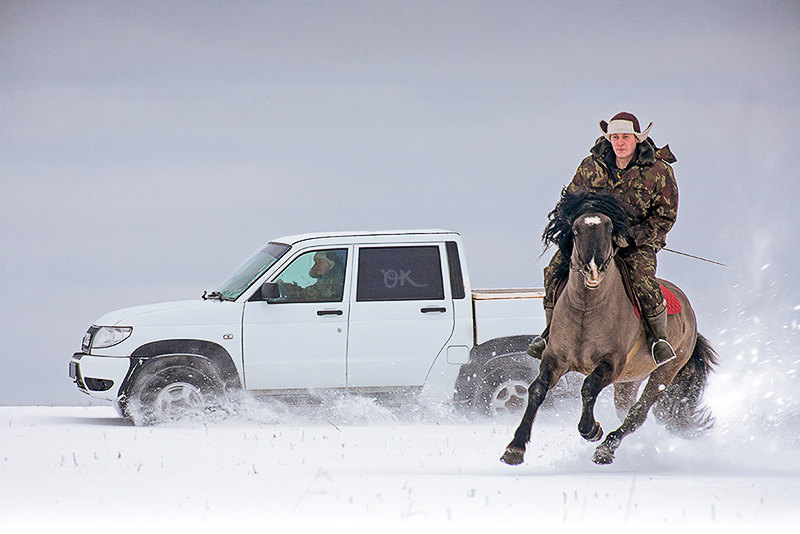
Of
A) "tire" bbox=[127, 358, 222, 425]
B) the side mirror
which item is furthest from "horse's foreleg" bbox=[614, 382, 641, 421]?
"tire" bbox=[127, 358, 222, 425]

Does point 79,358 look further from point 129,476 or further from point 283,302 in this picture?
point 129,476

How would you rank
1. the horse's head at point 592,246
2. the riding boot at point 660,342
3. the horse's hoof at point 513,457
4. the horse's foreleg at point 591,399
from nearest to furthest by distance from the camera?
the horse's head at point 592,246
the horse's hoof at point 513,457
the horse's foreleg at point 591,399
the riding boot at point 660,342

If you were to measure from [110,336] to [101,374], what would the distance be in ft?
1.31

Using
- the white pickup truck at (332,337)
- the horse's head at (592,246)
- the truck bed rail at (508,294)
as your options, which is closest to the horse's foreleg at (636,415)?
the horse's head at (592,246)

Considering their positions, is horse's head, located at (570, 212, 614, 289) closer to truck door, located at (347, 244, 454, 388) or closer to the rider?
the rider

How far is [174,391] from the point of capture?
432 inches

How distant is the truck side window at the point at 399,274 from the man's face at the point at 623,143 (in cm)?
340

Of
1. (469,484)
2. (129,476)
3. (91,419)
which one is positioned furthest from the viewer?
(91,419)

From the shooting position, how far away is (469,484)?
23.4 feet

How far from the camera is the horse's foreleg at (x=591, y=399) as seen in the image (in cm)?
755

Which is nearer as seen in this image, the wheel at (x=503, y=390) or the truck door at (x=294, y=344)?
the truck door at (x=294, y=344)

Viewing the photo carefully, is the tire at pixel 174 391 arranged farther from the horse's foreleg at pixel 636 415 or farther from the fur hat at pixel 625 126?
the fur hat at pixel 625 126

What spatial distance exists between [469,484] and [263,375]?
434cm

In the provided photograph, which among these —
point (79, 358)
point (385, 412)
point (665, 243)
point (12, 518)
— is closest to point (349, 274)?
point (385, 412)
